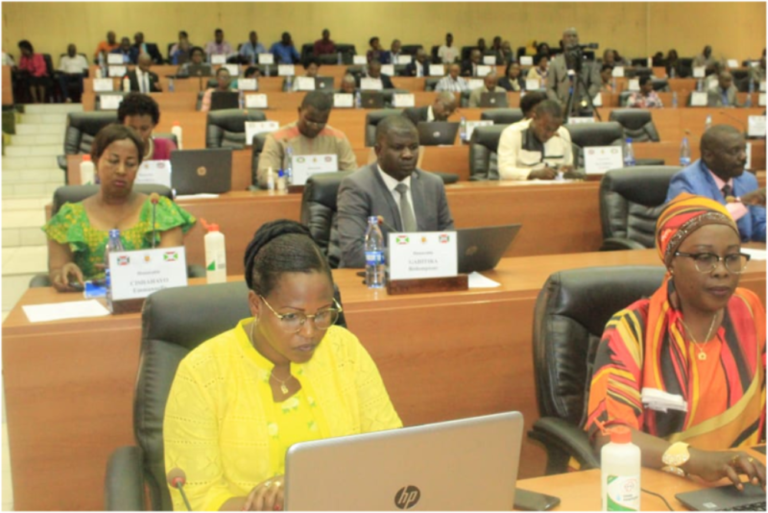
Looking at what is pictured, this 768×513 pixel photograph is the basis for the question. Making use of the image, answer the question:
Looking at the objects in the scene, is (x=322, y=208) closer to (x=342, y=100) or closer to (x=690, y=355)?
(x=690, y=355)

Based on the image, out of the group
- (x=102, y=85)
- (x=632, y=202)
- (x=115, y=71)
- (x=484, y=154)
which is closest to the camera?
(x=632, y=202)

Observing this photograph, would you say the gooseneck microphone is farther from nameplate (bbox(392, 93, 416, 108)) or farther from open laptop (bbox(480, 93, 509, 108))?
open laptop (bbox(480, 93, 509, 108))

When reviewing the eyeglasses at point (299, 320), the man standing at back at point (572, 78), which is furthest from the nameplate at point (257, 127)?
the eyeglasses at point (299, 320)

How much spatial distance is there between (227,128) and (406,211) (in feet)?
12.3

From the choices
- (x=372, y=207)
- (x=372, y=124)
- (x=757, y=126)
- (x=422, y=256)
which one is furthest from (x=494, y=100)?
(x=422, y=256)

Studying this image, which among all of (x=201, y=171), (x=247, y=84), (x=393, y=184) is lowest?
(x=393, y=184)

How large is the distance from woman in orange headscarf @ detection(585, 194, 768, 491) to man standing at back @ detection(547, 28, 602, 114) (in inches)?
242

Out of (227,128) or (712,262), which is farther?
(227,128)

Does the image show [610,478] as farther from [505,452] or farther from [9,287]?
[9,287]

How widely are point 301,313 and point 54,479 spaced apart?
126cm

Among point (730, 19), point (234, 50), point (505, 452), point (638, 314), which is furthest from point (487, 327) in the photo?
point (730, 19)

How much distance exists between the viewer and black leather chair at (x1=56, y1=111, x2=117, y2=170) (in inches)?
248

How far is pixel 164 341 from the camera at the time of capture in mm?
1809

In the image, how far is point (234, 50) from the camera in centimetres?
1475
